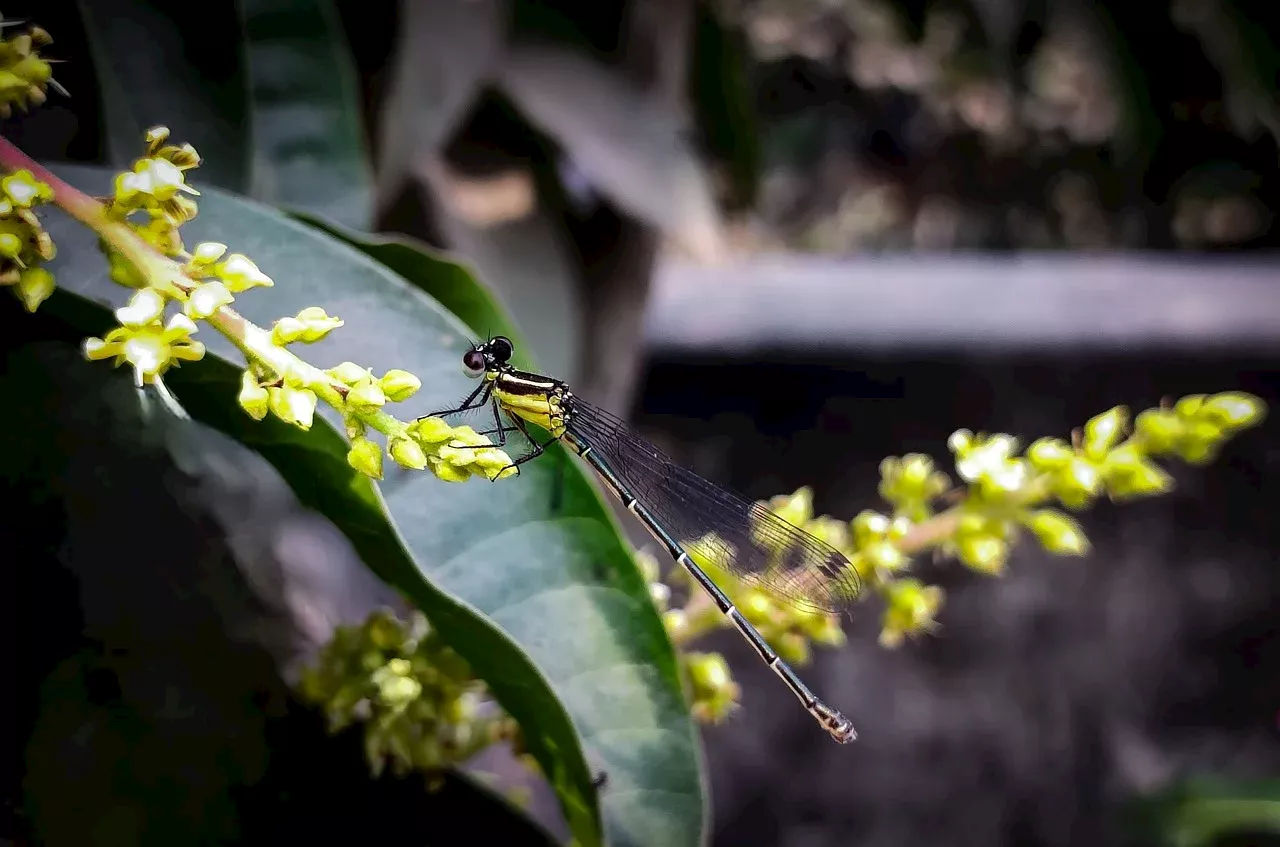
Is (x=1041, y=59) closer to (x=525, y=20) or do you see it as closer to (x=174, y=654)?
(x=525, y=20)

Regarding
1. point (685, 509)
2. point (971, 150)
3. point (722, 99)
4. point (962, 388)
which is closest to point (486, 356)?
point (685, 509)

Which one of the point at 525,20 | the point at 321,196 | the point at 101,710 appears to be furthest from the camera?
the point at 525,20

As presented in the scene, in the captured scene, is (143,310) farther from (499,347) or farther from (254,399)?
(499,347)

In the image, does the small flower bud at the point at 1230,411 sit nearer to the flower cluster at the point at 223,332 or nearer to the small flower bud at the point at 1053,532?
the small flower bud at the point at 1053,532

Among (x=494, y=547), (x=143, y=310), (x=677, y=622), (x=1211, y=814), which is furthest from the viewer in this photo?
(x=1211, y=814)

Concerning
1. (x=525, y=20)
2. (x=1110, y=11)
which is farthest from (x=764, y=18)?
(x=525, y=20)

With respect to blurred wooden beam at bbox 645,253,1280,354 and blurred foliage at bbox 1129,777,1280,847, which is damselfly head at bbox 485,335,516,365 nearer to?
blurred wooden beam at bbox 645,253,1280,354

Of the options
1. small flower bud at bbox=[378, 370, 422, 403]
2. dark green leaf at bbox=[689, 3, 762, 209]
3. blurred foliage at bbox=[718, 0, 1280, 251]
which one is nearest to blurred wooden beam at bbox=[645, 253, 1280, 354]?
dark green leaf at bbox=[689, 3, 762, 209]
